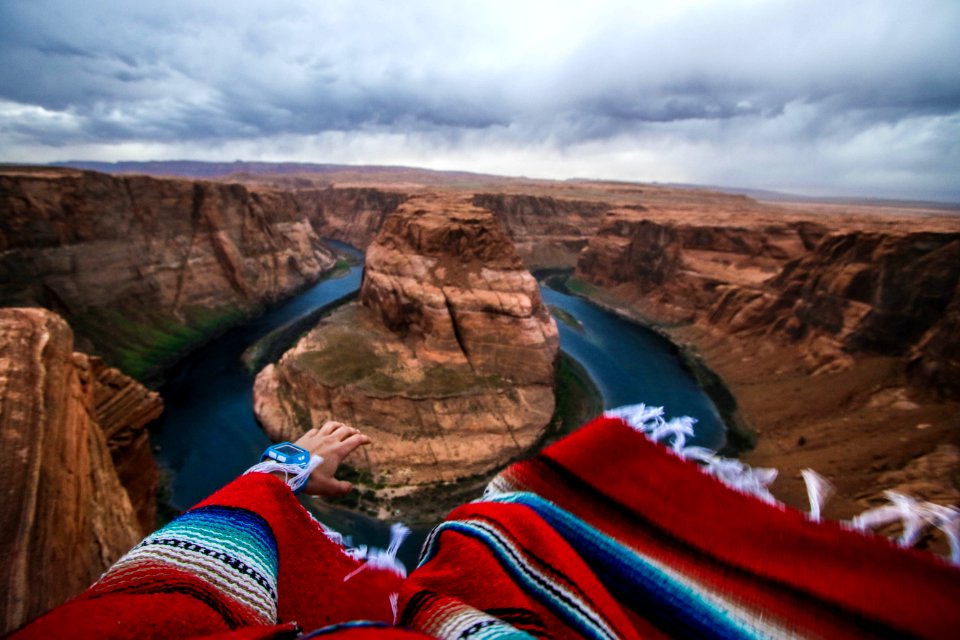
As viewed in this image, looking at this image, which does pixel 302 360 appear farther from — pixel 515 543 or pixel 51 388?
pixel 515 543

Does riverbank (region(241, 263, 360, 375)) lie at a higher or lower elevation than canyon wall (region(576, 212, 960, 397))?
lower

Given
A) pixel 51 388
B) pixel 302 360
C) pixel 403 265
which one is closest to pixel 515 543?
pixel 51 388

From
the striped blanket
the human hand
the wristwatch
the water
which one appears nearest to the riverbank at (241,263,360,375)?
the water

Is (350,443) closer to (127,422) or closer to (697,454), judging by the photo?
(697,454)

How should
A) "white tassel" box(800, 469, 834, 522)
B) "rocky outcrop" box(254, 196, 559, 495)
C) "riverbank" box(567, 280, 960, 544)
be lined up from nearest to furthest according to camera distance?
"white tassel" box(800, 469, 834, 522), "riverbank" box(567, 280, 960, 544), "rocky outcrop" box(254, 196, 559, 495)

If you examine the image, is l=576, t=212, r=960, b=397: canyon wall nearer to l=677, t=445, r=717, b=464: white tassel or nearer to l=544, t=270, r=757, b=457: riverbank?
l=544, t=270, r=757, b=457: riverbank

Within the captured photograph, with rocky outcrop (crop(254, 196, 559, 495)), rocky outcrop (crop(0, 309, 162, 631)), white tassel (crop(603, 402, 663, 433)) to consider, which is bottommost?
rocky outcrop (crop(254, 196, 559, 495))
